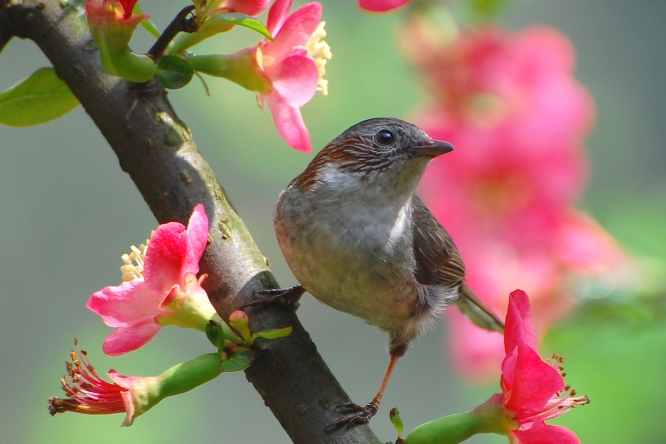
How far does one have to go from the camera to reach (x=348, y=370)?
215 inches

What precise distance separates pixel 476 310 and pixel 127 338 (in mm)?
1512

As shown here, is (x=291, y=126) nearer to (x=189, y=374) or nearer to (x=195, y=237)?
(x=195, y=237)

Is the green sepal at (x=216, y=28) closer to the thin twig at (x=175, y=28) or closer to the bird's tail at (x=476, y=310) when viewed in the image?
the thin twig at (x=175, y=28)

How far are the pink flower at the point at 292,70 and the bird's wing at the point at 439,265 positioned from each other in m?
0.79

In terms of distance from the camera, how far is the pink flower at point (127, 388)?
1.00 metres

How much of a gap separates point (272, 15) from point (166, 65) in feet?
0.59

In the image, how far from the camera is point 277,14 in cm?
120

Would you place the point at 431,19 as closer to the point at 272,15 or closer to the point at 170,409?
the point at 272,15

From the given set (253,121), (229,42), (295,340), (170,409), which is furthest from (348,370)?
(295,340)

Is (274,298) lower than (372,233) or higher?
lower

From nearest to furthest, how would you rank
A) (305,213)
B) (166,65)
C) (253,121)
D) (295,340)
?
(166,65) → (295,340) → (305,213) → (253,121)

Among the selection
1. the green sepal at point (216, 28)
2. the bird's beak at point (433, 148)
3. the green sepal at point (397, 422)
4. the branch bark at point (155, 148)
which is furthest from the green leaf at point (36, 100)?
the bird's beak at point (433, 148)

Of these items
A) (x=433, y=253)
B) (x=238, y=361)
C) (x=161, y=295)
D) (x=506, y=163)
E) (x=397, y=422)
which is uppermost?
(x=506, y=163)

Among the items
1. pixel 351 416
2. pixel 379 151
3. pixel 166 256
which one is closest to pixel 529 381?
pixel 351 416
